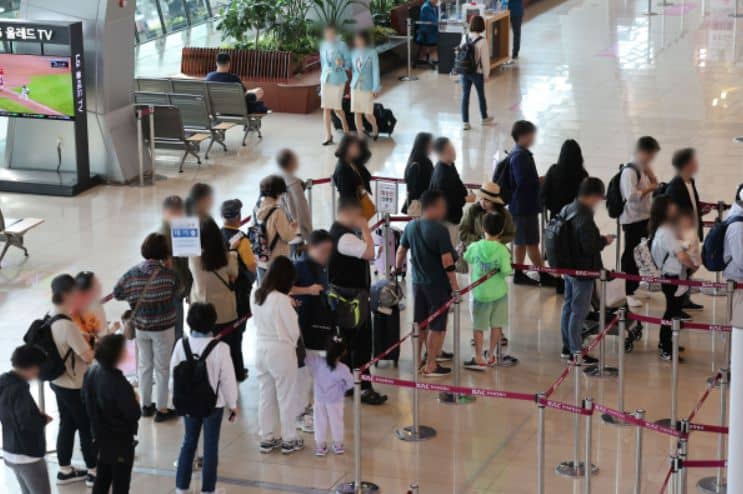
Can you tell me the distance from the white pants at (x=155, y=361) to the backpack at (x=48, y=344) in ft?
3.53

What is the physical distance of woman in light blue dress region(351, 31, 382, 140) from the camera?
18.4 m

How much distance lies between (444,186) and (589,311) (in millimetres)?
1685

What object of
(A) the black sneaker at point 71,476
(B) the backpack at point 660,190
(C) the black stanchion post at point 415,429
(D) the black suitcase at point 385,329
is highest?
(B) the backpack at point 660,190

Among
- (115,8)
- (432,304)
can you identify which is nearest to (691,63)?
(115,8)

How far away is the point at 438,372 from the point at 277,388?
2.00 m

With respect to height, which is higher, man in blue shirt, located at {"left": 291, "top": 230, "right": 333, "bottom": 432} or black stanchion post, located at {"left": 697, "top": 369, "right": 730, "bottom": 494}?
man in blue shirt, located at {"left": 291, "top": 230, "right": 333, "bottom": 432}

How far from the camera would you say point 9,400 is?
7.73 metres

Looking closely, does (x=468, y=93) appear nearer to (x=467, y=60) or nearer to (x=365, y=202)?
(x=467, y=60)

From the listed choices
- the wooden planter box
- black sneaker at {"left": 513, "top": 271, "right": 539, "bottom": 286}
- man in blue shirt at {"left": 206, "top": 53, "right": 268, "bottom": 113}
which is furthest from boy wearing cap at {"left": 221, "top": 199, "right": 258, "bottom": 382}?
the wooden planter box

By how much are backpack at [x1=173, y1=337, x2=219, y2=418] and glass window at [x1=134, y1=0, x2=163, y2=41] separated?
2056 cm

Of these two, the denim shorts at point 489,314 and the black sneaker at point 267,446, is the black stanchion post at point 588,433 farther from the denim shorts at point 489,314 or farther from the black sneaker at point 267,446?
the denim shorts at point 489,314

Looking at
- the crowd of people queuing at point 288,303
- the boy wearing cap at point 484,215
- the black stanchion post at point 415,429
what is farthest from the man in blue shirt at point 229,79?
the black stanchion post at point 415,429

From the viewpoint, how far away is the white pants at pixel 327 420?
912cm

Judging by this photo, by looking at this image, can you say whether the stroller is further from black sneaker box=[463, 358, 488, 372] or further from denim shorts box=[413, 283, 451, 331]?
denim shorts box=[413, 283, 451, 331]
